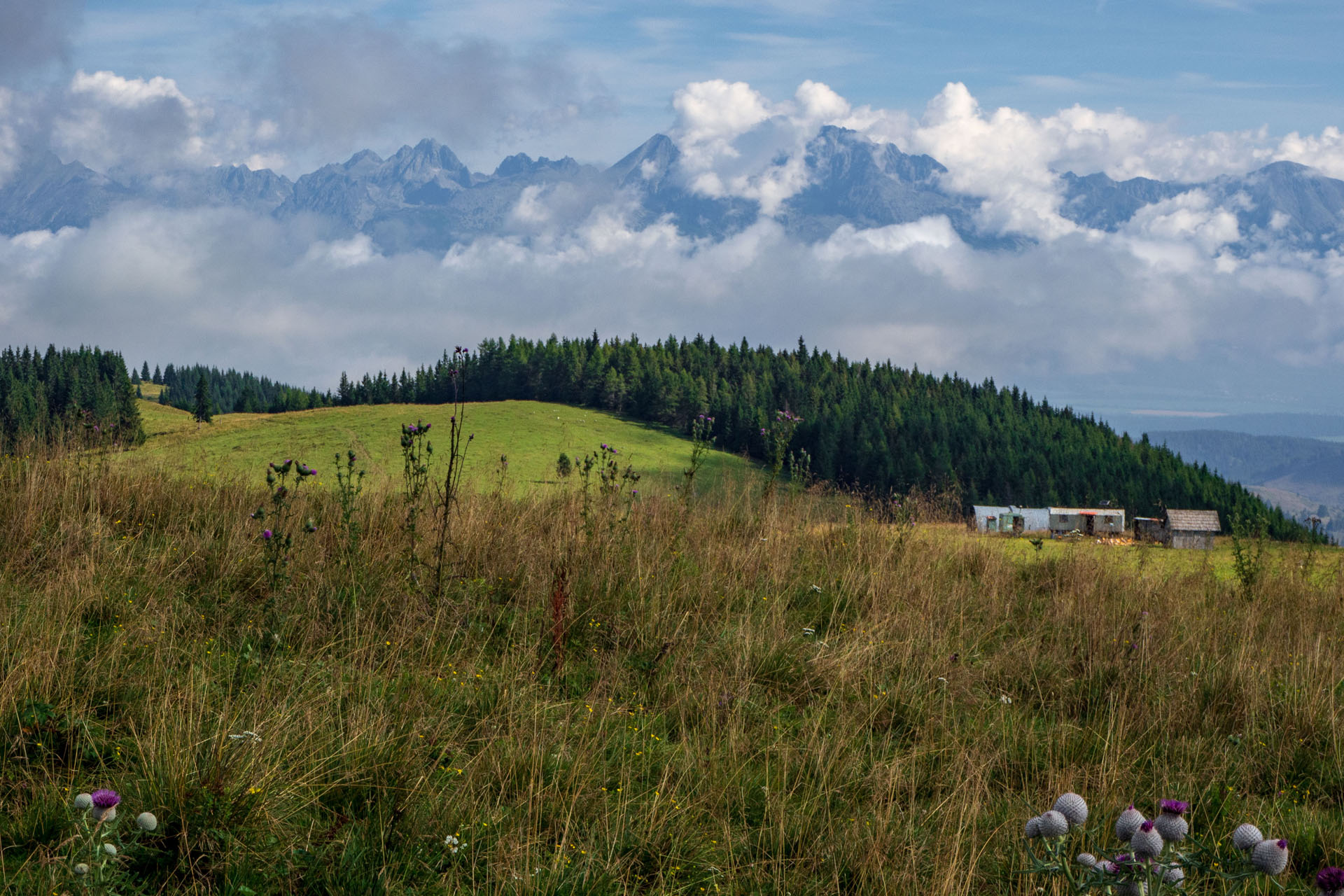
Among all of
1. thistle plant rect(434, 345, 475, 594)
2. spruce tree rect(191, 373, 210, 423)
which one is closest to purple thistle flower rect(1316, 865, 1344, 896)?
thistle plant rect(434, 345, 475, 594)

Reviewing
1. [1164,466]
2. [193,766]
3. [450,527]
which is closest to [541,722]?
[193,766]

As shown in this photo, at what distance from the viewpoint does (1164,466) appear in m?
98.6

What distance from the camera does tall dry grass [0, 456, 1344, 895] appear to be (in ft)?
9.66

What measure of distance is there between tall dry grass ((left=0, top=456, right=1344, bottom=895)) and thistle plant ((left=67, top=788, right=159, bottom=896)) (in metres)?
0.10

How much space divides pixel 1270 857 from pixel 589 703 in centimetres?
282

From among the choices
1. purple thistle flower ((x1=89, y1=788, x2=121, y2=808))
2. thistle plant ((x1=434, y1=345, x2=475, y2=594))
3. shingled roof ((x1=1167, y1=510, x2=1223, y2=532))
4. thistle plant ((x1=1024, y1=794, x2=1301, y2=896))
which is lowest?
shingled roof ((x1=1167, y1=510, x2=1223, y2=532))

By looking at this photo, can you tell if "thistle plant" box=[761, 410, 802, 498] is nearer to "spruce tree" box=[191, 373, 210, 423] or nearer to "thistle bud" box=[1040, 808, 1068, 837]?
"thistle bud" box=[1040, 808, 1068, 837]

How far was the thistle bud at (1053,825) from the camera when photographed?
1.75 meters

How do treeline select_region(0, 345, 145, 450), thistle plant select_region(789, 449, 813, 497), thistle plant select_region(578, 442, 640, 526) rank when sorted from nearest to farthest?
thistle plant select_region(578, 442, 640, 526), thistle plant select_region(789, 449, 813, 497), treeline select_region(0, 345, 145, 450)

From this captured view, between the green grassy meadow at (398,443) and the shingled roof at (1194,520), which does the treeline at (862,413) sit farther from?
the shingled roof at (1194,520)

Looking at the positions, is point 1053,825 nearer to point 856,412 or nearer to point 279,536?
point 279,536

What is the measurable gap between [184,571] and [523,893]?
→ 3918 millimetres

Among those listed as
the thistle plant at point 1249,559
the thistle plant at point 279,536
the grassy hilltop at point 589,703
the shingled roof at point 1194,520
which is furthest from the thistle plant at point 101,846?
the shingled roof at point 1194,520

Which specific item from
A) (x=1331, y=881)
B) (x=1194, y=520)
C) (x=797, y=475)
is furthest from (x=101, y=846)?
(x=1194, y=520)
